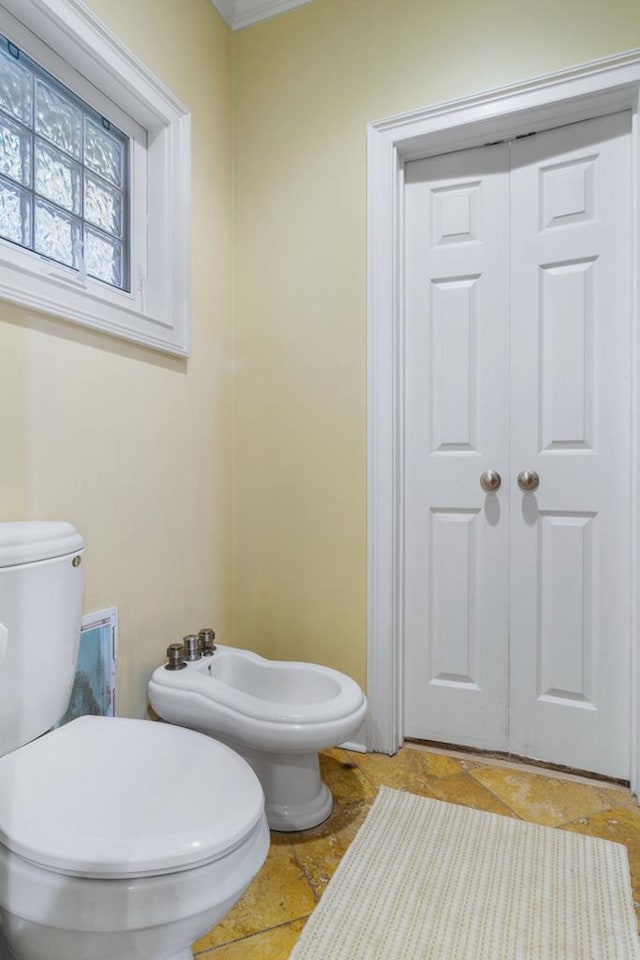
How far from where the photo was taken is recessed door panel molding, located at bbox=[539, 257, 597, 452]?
1.59 metres

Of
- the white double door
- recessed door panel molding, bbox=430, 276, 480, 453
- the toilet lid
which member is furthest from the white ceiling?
the toilet lid

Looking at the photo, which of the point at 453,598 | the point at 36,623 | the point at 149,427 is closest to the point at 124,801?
the point at 36,623

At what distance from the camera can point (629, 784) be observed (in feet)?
5.07

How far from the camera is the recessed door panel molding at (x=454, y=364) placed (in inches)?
68.0

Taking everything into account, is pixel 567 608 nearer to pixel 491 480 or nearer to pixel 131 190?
pixel 491 480

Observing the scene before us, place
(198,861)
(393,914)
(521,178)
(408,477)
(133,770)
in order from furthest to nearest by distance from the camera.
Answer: (408,477) < (521,178) < (393,914) < (133,770) < (198,861)

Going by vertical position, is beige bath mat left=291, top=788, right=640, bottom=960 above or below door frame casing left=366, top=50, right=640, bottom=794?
below

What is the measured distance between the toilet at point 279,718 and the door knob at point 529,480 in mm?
787

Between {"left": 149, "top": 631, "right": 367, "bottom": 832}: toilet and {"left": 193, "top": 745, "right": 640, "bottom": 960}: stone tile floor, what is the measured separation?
0.26 ft

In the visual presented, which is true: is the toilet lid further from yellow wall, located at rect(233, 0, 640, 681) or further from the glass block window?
the glass block window

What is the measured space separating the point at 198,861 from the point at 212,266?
65.6 inches

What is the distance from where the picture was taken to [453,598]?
5.77 feet

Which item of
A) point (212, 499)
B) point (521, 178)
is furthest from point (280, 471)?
point (521, 178)

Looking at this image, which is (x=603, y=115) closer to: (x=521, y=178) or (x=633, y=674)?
(x=521, y=178)
